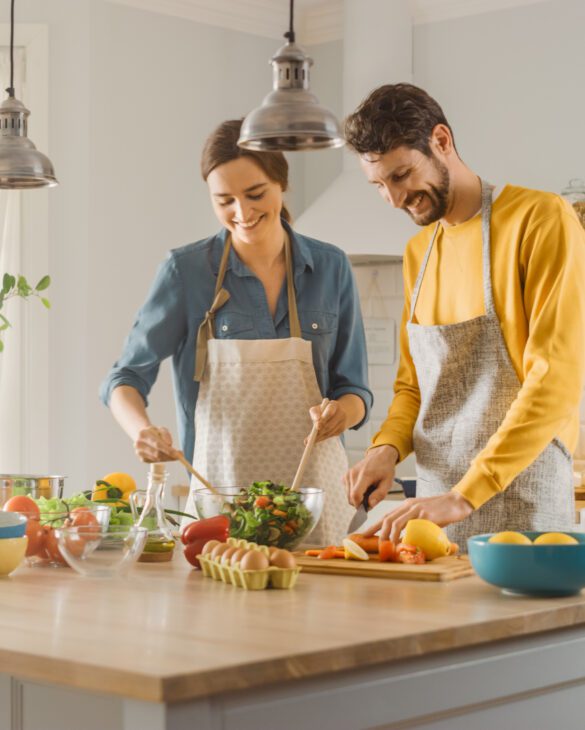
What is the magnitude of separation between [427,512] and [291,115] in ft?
2.63

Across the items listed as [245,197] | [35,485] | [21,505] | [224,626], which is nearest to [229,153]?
[245,197]

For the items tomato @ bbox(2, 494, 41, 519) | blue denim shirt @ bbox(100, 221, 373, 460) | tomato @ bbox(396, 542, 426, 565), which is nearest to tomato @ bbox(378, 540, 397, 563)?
tomato @ bbox(396, 542, 426, 565)

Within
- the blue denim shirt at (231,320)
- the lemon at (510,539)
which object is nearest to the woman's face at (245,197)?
the blue denim shirt at (231,320)

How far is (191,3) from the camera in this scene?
501 cm

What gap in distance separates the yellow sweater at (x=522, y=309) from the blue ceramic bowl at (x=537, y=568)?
37 centimetres

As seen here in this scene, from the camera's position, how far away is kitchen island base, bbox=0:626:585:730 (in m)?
1.33

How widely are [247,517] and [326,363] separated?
2.73ft

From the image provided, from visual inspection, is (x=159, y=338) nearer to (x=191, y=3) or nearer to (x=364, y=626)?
(x=364, y=626)

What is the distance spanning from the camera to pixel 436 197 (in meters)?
2.43

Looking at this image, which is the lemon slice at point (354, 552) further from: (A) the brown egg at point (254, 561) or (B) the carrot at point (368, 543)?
(A) the brown egg at point (254, 561)

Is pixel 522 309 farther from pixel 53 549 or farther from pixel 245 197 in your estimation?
pixel 53 549

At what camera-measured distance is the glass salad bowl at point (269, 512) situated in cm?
212

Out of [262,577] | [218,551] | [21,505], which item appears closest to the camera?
[262,577]

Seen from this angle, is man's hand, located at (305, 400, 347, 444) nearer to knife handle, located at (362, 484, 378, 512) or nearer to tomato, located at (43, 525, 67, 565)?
knife handle, located at (362, 484, 378, 512)
